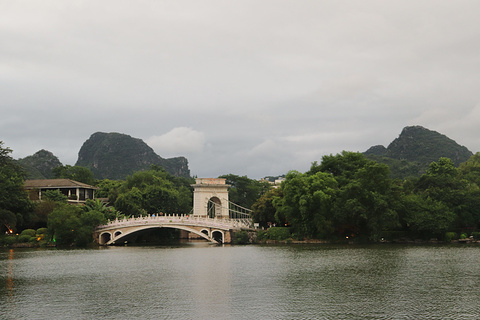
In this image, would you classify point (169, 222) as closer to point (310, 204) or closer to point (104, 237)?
point (104, 237)

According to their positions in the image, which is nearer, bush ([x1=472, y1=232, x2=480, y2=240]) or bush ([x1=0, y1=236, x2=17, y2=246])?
bush ([x1=472, y1=232, x2=480, y2=240])

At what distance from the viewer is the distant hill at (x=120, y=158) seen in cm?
16362

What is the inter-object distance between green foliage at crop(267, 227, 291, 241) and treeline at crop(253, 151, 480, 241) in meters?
0.78

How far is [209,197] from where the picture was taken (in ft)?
240

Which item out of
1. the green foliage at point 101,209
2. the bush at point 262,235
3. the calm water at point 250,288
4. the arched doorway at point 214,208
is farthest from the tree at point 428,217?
the green foliage at point 101,209

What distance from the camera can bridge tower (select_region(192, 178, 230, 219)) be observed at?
237 ft

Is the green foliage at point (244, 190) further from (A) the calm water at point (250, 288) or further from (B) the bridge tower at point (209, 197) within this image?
(A) the calm water at point (250, 288)

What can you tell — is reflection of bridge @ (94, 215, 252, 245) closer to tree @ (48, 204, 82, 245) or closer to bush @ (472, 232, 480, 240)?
tree @ (48, 204, 82, 245)

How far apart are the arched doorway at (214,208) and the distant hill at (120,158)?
8896cm

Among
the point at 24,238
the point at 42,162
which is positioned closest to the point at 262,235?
the point at 24,238

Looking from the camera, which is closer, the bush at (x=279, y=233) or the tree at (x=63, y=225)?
the tree at (x=63, y=225)

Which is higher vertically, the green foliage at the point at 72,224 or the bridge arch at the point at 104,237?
the green foliage at the point at 72,224

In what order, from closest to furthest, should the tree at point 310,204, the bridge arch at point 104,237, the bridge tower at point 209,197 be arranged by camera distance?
the tree at point 310,204 < the bridge arch at point 104,237 < the bridge tower at point 209,197

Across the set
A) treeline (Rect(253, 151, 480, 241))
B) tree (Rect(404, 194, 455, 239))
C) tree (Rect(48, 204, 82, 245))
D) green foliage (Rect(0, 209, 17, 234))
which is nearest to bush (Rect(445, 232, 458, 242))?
treeline (Rect(253, 151, 480, 241))
